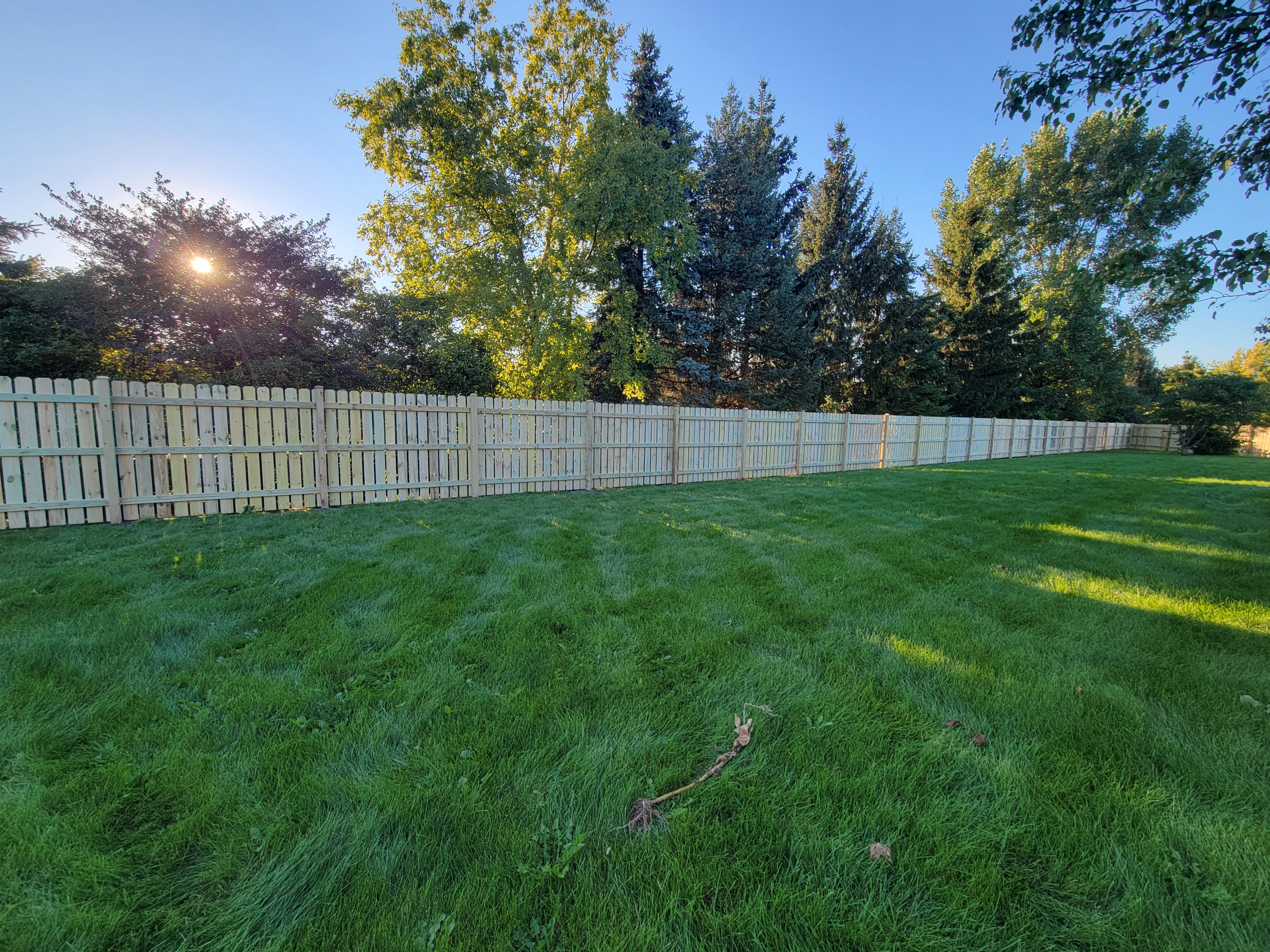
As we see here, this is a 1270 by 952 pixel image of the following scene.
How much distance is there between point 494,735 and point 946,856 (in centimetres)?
149

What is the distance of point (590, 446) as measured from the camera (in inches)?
343

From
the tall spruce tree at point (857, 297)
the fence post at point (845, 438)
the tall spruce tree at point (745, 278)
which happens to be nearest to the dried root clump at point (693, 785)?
the fence post at point (845, 438)

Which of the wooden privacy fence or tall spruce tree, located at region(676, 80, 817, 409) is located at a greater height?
tall spruce tree, located at region(676, 80, 817, 409)

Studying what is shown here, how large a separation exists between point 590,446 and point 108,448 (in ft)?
19.6

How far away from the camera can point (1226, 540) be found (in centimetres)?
511

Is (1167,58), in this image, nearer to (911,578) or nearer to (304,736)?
(911,578)

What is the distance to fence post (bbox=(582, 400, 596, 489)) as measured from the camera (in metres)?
8.64

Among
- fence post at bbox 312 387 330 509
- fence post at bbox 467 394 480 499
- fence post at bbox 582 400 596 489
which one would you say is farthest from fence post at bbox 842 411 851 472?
fence post at bbox 312 387 330 509

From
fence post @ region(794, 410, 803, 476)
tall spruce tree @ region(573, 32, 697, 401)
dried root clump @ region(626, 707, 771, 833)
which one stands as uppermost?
tall spruce tree @ region(573, 32, 697, 401)

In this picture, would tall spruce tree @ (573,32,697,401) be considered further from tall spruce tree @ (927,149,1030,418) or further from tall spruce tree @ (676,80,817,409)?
tall spruce tree @ (927,149,1030,418)

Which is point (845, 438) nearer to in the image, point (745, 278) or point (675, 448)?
point (675, 448)

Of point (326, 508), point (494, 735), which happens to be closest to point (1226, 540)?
point (494, 735)

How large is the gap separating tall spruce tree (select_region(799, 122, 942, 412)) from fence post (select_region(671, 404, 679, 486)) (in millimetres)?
13900

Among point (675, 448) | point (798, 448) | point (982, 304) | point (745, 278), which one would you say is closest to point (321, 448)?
point (675, 448)
